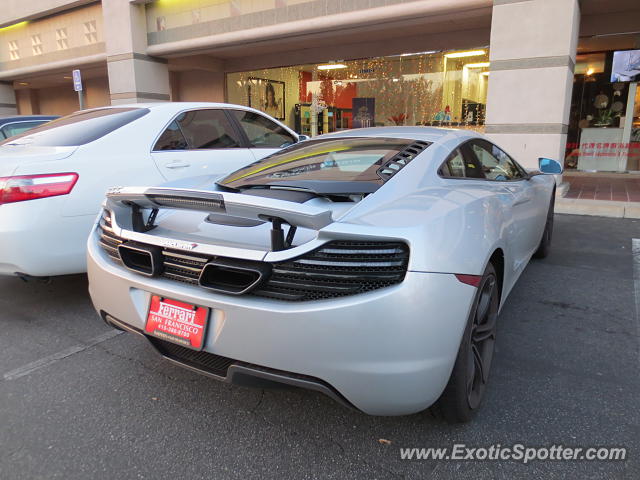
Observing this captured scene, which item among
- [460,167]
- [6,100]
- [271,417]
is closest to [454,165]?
[460,167]

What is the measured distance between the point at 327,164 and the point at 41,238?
2.07 meters

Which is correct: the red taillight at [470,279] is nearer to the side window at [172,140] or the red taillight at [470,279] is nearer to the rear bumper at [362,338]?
the rear bumper at [362,338]

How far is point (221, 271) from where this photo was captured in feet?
6.19

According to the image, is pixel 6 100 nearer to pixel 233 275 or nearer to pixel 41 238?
pixel 41 238

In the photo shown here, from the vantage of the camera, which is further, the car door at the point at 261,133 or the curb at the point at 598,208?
the curb at the point at 598,208

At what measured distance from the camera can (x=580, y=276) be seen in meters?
4.32

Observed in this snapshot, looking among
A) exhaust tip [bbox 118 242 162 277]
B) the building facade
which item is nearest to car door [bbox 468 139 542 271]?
exhaust tip [bbox 118 242 162 277]

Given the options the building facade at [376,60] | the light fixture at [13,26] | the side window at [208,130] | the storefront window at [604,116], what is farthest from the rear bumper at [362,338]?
the light fixture at [13,26]

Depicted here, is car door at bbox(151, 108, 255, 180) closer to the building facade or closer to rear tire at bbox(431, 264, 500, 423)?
rear tire at bbox(431, 264, 500, 423)

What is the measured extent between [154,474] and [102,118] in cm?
320

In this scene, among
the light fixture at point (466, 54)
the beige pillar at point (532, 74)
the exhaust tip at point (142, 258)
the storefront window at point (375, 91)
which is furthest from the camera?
→ the storefront window at point (375, 91)

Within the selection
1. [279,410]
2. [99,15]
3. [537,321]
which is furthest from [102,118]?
[99,15]

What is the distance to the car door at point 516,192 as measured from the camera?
2.96 m

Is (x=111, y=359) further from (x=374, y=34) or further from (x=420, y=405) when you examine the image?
(x=374, y=34)
